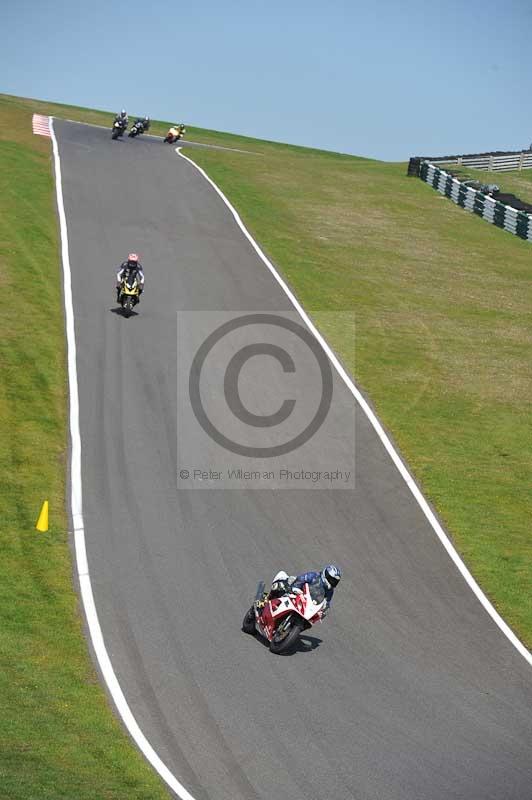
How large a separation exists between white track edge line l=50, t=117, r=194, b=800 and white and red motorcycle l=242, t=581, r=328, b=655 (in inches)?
106

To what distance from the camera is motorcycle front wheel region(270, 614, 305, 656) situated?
Result: 54.7ft

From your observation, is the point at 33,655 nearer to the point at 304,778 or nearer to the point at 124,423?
the point at 304,778

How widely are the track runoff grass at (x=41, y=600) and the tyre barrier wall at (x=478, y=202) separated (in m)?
26.3

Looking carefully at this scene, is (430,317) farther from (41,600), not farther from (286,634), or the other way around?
(41,600)

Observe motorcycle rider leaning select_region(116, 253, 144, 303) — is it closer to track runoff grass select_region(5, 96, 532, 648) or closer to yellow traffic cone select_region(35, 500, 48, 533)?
track runoff grass select_region(5, 96, 532, 648)

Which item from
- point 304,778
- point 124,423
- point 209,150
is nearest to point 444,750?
point 304,778

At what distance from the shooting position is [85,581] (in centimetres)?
1856

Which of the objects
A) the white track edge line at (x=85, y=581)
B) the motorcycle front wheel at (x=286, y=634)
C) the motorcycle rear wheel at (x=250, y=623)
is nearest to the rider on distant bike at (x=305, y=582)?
the motorcycle rear wheel at (x=250, y=623)

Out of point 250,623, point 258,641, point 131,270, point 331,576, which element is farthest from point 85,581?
point 131,270

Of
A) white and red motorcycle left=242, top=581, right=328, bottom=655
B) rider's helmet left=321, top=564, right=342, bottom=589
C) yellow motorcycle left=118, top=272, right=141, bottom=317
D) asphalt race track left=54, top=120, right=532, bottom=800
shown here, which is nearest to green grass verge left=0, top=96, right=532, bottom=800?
asphalt race track left=54, top=120, right=532, bottom=800

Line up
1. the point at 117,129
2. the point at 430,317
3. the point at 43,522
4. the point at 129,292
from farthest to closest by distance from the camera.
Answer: the point at 117,129
the point at 430,317
the point at 129,292
the point at 43,522

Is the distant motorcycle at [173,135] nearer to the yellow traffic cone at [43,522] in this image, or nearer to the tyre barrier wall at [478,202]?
the tyre barrier wall at [478,202]

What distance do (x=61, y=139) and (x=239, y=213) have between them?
13.5m

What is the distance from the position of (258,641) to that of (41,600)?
387 cm
